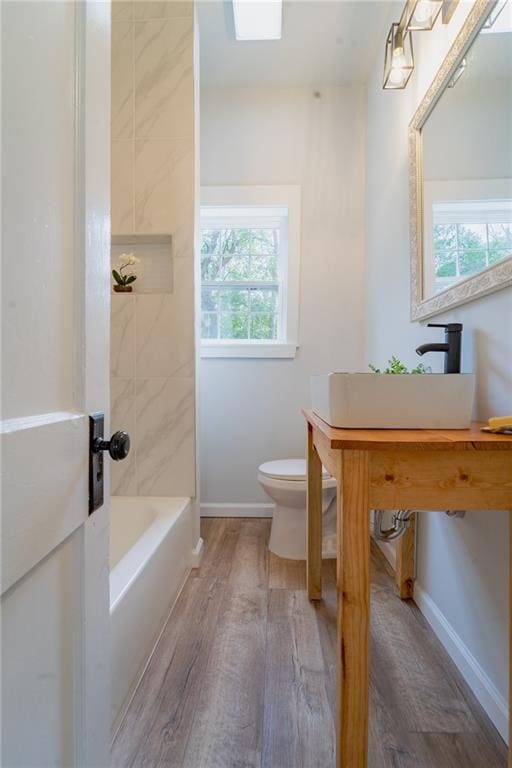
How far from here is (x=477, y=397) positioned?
3.86 feet

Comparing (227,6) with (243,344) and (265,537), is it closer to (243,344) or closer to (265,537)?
(243,344)

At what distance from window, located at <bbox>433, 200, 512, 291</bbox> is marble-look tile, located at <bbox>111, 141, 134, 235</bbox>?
1453mm

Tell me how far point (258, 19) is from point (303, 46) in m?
0.33

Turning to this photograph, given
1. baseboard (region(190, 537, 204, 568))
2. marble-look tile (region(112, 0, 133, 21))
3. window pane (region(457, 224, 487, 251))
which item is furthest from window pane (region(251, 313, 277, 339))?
marble-look tile (region(112, 0, 133, 21))

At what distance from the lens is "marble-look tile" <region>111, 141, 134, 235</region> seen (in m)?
1.92

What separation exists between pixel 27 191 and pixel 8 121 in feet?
0.21

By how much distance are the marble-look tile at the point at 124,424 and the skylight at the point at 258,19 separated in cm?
198

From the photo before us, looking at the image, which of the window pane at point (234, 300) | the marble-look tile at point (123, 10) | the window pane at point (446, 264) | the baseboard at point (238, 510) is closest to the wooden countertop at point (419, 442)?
the window pane at point (446, 264)

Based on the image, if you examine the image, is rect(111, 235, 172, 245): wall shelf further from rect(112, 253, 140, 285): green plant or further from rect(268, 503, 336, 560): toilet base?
rect(268, 503, 336, 560): toilet base

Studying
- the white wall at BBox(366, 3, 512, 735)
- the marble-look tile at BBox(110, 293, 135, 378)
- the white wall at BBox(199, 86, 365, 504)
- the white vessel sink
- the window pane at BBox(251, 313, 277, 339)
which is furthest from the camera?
the window pane at BBox(251, 313, 277, 339)

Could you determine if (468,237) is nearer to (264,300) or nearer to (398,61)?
(398,61)

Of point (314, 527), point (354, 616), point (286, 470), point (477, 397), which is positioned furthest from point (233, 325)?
point (354, 616)

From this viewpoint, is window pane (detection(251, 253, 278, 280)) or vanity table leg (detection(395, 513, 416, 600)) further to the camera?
window pane (detection(251, 253, 278, 280))

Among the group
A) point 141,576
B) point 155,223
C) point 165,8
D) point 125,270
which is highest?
point 165,8
